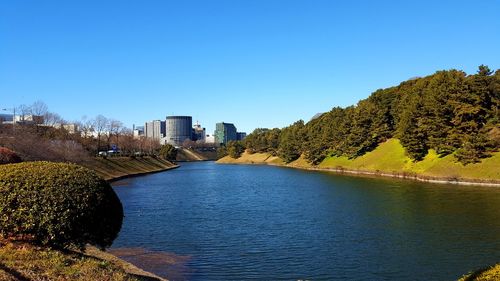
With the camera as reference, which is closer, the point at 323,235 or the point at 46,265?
the point at 46,265

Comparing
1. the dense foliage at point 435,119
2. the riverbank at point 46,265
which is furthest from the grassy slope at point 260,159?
the riverbank at point 46,265

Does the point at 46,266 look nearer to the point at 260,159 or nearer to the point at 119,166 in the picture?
the point at 119,166

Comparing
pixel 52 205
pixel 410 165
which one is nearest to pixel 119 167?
pixel 410 165

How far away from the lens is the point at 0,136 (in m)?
61.8

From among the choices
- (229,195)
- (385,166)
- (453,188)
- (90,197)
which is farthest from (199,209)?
(385,166)

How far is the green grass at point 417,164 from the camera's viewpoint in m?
65.0

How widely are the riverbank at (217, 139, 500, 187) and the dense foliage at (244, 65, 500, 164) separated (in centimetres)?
186

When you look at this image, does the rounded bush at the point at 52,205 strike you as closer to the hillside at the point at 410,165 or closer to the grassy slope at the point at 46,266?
the grassy slope at the point at 46,266

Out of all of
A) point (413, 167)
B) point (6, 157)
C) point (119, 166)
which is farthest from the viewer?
point (119, 166)

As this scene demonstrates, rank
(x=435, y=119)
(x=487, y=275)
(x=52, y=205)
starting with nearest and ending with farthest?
(x=487, y=275) → (x=52, y=205) → (x=435, y=119)

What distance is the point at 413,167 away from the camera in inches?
3177

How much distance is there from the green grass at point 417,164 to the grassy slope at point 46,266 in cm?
6274

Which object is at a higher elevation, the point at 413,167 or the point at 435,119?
the point at 435,119

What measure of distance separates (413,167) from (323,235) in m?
58.0
